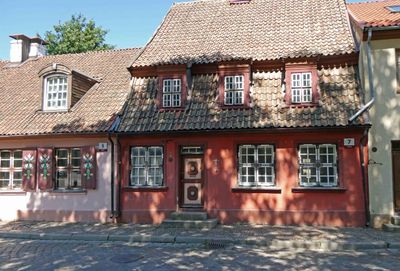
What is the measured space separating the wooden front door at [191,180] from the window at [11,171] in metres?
6.49

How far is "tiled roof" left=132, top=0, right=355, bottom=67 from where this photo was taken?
50.4ft

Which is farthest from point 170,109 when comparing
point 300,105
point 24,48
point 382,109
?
point 24,48

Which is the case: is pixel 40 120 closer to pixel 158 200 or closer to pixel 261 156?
pixel 158 200

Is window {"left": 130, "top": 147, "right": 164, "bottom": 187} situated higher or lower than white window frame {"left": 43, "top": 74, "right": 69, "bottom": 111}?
lower

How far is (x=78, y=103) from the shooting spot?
17.1 metres

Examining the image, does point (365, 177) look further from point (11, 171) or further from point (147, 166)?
point (11, 171)

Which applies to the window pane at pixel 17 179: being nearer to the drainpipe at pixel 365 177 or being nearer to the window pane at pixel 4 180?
the window pane at pixel 4 180

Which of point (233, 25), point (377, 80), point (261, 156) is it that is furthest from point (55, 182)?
point (377, 80)

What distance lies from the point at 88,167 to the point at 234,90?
5.99m

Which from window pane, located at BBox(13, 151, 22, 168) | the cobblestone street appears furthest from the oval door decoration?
window pane, located at BBox(13, 151, 22, 168)

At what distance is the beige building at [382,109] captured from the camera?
1339 cm

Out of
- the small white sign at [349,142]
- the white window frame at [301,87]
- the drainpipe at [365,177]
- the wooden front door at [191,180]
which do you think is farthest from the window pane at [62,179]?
the drainpipe at [365,177]

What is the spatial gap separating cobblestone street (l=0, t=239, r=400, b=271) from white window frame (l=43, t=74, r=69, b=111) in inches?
271

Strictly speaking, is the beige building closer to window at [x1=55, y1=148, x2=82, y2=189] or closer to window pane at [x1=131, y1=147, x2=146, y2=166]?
window pane at [x1=131, y1=147, x2=146, y2=166]
